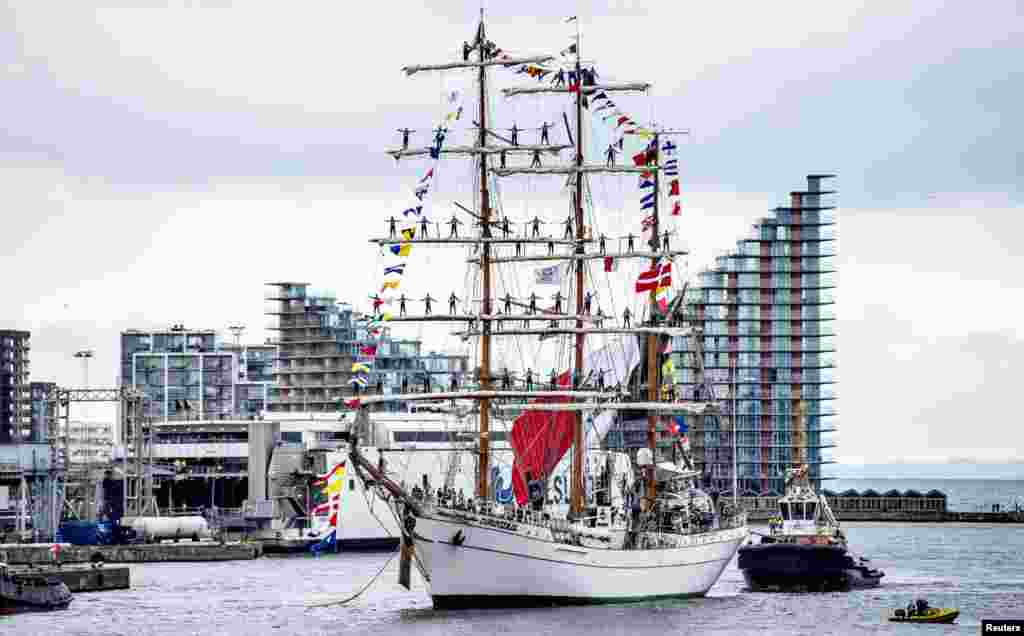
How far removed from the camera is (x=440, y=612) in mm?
89438

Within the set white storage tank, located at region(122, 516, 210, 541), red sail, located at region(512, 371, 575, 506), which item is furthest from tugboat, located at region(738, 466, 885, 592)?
white storage tank, located at region(122, 516, 210, 541)

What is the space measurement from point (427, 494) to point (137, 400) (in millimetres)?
79777

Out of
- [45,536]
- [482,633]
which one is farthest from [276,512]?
[482,633]

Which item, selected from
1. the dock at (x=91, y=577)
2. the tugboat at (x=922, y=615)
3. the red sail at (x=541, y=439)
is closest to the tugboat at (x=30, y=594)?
the dock at (x=91, y=577)

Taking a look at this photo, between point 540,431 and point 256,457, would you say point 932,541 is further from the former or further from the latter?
point 540,431

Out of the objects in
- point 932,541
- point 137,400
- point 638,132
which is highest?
point 638,132

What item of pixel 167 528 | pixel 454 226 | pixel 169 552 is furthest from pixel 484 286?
pixel 167 528

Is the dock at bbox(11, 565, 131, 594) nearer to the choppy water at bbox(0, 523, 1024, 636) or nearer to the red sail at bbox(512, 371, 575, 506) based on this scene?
the choppy water at bbox(0, 523, 1024, 636)

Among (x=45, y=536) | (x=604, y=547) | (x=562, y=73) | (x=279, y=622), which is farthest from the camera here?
(x=45, y=536)

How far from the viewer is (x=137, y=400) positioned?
545 feet

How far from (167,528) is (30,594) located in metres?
62.8

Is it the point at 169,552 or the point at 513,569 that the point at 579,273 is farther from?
the point at 169,552

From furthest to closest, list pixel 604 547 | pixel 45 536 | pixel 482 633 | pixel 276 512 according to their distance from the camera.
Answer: pixel 276 512, pixel 45 536, pixel 604 547, pixel 482 633

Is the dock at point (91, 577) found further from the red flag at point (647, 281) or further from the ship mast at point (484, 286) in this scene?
the red flag at point (647, 281)
